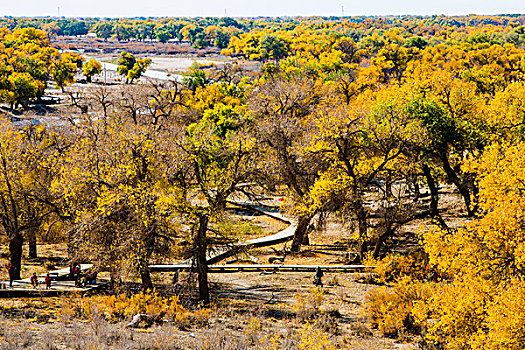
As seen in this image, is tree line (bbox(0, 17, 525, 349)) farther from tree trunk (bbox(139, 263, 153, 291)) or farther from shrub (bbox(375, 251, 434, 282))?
shrub (bbox(375, 251, 434, 282))

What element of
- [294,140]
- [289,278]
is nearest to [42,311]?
[289,278]

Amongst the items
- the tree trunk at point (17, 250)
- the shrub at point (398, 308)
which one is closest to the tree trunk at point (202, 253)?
the shrub at point (398, 308)

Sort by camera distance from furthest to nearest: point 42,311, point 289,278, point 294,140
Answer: point 294,140 < point 289,278 < point 42,311

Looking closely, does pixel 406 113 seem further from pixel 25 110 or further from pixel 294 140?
pixel 25 110

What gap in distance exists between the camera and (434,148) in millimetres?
30797

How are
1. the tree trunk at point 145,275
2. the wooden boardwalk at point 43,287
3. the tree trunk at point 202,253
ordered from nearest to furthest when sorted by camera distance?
the tree trunk at point 202,253, the tree trunk at point 145,275, the wooden boardwalk at point 43,287

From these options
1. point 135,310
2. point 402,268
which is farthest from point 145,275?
point 402,268

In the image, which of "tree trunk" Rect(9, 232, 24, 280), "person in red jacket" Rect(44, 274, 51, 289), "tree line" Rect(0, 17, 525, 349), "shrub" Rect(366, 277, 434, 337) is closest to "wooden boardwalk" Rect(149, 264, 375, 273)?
"tree line" Rect(0, 17, 525, 349)

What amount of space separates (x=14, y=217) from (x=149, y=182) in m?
7.32

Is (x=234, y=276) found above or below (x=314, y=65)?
below

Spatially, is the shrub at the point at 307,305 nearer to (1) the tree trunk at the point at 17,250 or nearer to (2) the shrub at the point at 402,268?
(2) the shrub at the point at 402,268

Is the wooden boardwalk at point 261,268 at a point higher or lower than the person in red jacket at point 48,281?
lower

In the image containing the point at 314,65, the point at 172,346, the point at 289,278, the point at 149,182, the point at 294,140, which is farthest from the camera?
the point at 314,65

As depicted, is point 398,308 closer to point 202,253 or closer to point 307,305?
point 307,305
